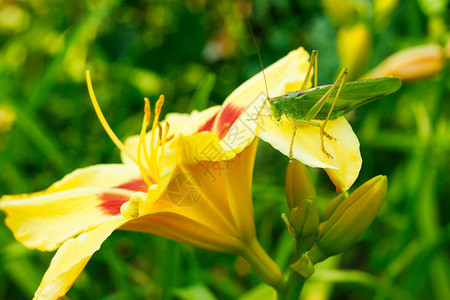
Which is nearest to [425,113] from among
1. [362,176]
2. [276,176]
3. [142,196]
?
[362,176]

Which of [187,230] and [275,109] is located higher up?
[275,109]

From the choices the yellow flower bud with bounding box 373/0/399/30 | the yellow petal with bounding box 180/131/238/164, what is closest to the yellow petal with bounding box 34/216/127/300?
the yellow petal with bounding box 180/131/238/164

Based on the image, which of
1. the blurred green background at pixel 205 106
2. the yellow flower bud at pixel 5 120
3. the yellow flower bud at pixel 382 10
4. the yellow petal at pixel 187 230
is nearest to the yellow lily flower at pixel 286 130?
the yellow petal at pixel 187 230

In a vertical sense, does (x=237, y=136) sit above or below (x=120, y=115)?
A: above

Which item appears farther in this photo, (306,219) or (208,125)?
(208,125)

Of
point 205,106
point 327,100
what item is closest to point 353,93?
point 327,100

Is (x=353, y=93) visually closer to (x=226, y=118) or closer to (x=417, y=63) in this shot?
(x=226, y=118)

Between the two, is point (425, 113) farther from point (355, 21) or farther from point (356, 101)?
point (356, 101)
